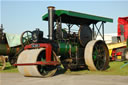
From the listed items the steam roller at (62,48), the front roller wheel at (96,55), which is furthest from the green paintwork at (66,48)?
the front roller wheel at (96,55)

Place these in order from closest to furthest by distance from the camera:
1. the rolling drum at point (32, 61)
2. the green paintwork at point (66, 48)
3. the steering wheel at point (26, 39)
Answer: the rolling drum at point (32, 61)
the green paintwork at point (66, 48)
the steering wheel at point (26, 39)

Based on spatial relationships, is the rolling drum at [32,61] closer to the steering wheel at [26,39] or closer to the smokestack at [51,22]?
the smokestack at [51,22]

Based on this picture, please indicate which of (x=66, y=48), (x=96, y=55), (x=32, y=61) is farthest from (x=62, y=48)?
(x=32, y=61)

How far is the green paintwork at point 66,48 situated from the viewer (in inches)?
410

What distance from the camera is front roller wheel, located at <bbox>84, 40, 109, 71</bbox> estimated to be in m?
10.8

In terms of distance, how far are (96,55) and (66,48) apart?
1780 mm

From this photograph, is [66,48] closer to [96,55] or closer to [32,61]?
[96,55]

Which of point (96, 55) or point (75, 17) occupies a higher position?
point (75, 17)

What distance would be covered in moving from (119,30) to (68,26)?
8.02m

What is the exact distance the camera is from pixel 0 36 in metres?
12.9

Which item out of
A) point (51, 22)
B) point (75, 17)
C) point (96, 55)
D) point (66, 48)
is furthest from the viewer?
point (75, 17)

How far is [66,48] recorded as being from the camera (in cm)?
1077

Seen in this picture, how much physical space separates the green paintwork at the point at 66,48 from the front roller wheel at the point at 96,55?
2.10 feet

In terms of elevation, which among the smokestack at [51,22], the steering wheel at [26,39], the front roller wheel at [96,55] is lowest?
the front roller wheel at [96,55]
